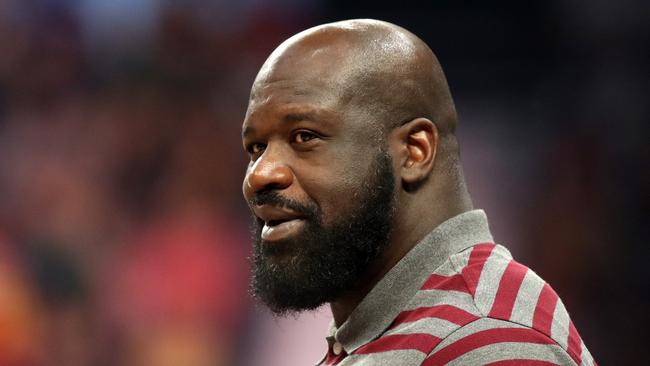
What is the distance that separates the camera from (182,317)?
4863 millimetres

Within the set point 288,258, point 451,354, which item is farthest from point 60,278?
point 451,354

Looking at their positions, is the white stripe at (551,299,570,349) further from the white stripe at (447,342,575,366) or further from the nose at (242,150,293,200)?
the nose at (242,150,293,200)

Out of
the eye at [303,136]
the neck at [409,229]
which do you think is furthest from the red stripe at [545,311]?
the eye at [303,136]

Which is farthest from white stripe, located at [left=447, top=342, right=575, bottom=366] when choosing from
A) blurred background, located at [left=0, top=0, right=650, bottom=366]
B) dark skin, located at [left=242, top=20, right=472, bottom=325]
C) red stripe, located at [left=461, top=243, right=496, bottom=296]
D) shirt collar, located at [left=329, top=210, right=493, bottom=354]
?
blurred background, located at [left=0, top=0, right=650, bottom=366]

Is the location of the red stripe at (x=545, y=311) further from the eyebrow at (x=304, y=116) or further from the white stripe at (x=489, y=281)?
the eyebrow at (x=304, y=116)

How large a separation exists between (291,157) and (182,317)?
295 cm

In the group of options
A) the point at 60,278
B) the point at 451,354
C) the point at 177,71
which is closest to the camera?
the point at 451,354

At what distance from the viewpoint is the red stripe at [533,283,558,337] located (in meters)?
1.80

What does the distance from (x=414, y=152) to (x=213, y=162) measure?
3.43m

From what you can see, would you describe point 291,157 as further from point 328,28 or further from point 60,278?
point 60,278

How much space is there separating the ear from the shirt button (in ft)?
1.08

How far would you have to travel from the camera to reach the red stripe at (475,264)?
1.88m

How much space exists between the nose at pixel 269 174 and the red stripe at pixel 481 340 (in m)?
0.45

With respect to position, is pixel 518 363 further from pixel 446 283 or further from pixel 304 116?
pixel 304 116
